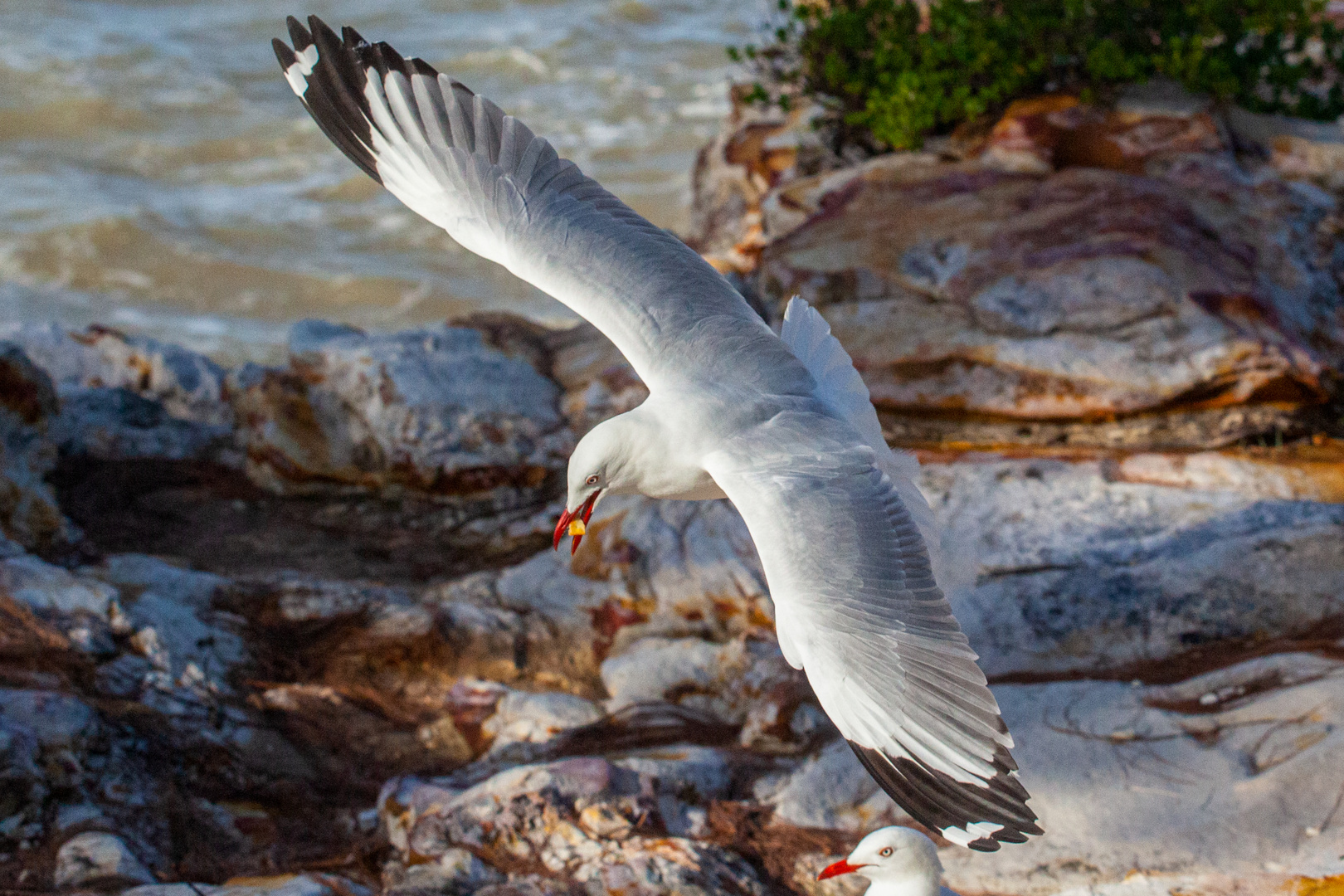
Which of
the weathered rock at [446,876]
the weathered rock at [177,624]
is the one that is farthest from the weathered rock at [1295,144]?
the weathered rock at [177,624]

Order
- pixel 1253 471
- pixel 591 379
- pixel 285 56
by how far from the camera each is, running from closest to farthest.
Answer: pixel 285 56, pixel 1253 471, pixel 591 379

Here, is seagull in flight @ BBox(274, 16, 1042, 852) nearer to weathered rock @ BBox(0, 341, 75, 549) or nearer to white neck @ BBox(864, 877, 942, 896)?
white neck @ BBox(864, 877, 942, 896)

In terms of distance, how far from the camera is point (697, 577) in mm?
5195

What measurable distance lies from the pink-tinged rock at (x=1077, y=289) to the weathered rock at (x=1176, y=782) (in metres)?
1.69

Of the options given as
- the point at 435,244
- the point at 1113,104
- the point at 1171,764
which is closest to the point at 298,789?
the point at 1171,764

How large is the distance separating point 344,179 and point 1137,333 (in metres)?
9.61

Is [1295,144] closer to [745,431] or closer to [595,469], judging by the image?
[745,431]

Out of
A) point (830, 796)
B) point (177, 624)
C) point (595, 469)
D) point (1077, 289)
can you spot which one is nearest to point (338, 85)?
point (595, 469)

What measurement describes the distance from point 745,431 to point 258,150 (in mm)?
11393

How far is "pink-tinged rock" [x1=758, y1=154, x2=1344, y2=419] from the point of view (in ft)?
18.1

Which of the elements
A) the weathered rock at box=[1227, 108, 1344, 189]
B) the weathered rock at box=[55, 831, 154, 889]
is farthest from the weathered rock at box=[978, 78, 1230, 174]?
the weathered rock at box=[55, 831, 154, 889]

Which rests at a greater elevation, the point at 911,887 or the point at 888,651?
the point at 888,651

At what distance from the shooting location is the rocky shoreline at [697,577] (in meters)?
3.90

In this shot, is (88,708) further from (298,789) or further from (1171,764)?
(1171,764)
